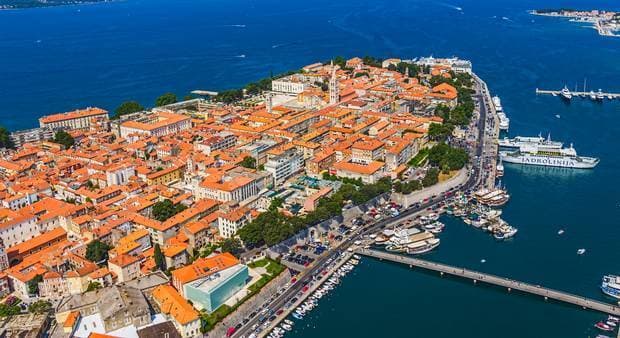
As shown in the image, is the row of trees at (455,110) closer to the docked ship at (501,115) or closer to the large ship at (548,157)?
the docked ship at (501,115)

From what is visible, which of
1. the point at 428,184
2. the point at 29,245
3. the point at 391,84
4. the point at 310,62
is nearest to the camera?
the point at 29,245

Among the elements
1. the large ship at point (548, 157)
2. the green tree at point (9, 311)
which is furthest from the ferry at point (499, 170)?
the green tree at point (9, 311)

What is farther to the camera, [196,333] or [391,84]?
[391,84]

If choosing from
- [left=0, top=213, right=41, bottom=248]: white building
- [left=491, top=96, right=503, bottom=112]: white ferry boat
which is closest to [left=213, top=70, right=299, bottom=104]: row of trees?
[left=491, top=96, right=503, bottom=112]: white ferry boat

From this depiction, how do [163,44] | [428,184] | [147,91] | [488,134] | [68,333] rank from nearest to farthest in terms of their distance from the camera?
[68,333] → [428,184] → [488,134] → [147,91] → [163,44]

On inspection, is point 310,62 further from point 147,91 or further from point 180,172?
point 180,172

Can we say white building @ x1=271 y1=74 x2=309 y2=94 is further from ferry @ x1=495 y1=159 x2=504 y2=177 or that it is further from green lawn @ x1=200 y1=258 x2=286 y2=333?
green lawn @ x1=200 y1=258 x2=286 y2=333

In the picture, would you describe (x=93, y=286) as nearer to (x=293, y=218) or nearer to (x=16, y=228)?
(x=16, y=228)

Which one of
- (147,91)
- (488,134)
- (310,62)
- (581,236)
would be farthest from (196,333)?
(310,62)
